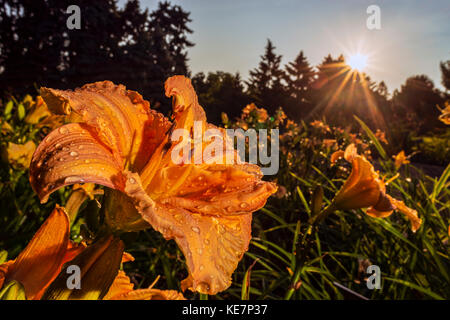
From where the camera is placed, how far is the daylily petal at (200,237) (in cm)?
42

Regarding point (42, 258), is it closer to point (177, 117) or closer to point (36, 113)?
point (177, 117)

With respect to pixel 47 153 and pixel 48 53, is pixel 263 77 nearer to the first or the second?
pixel 48 53

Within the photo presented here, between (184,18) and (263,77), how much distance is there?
9.33 m

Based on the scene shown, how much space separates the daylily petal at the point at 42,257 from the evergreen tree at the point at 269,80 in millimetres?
19023

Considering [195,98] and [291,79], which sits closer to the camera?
[195,98]

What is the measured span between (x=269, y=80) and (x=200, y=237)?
75.3 feet

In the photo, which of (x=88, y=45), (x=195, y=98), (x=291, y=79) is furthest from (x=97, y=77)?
(x=291, y=79)

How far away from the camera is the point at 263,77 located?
22.2 m

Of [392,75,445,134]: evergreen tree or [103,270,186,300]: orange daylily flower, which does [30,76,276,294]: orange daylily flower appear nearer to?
[103,270,186,300]: orange daylily flower

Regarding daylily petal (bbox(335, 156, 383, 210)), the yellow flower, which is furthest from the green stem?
the yellow flower

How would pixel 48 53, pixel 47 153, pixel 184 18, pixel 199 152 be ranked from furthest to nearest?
pixel 184 18 < pixel 48 53 < pixel 199 152 < pixel 47 153

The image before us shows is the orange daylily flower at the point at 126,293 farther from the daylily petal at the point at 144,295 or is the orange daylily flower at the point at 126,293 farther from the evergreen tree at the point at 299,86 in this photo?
the evergreen tree at the point at 299,86

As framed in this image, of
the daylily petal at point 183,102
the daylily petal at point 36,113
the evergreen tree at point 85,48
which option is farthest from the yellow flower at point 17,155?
the evergreen tree at point 85,48

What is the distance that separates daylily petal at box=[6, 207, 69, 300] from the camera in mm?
440
